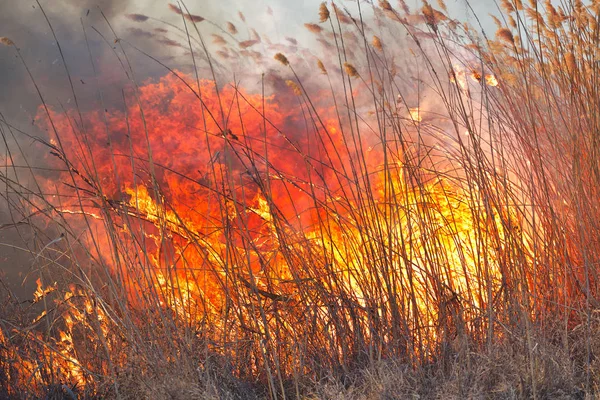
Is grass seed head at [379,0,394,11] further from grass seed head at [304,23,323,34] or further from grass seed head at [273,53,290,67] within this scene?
grass seed head at [273,53,290,67]

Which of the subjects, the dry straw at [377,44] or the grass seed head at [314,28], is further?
the grass seed head at [314,28]

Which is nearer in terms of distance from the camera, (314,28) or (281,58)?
(281,58)

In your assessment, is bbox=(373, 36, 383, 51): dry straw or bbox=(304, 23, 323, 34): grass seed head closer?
bbox=(373, 36, 383, 51): dry straw

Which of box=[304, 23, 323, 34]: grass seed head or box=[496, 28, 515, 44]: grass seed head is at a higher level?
box=[304, 23, 323, 34]: grass seed head

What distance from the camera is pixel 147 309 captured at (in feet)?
6.52

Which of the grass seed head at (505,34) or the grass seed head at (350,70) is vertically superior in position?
the grass seed head at (505,34)

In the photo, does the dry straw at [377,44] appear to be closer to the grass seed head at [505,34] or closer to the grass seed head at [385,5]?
the grass seed head at [385,5]

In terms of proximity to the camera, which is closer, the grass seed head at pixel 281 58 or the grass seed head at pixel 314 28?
the grass seed head at pixel 281 58

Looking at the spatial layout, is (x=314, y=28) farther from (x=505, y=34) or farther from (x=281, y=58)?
(x=505, y=34)

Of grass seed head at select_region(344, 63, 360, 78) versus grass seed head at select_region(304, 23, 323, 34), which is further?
grass seed head at select_region(304, 23, 323, 34)

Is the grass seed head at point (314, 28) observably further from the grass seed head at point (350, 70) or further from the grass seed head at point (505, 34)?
the grass seed head at point (505, 34)

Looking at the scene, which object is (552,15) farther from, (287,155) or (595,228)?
(287,155)

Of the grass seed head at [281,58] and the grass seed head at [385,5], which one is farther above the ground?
the grass seed head at [385,5]

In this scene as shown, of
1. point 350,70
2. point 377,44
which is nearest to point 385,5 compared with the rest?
point 377,44
